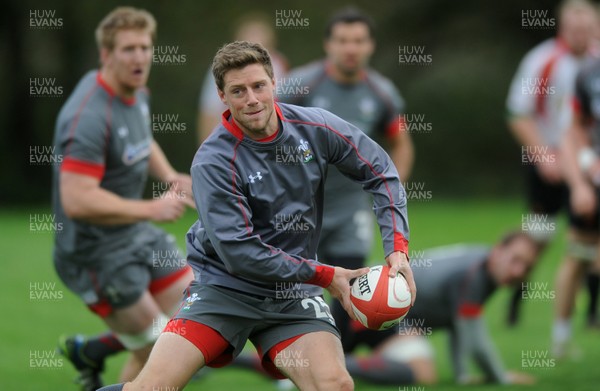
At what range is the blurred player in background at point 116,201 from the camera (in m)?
5.72

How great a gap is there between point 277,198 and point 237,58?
2.16ft

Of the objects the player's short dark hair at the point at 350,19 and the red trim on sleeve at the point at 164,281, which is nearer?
the red trim on sleeve at the point at 164,281

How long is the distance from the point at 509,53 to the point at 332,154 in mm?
18224

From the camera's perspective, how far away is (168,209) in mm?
5574

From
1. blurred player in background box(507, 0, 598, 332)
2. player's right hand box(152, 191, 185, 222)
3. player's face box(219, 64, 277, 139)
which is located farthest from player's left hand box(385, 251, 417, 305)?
blurred player in background box(507, 0, 598, 332)

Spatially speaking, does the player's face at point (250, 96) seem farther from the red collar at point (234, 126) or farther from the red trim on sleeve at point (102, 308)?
the red trim on sleeve at point (102, 308)

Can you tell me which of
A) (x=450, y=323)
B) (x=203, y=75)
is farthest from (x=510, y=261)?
(x=203, y=75)

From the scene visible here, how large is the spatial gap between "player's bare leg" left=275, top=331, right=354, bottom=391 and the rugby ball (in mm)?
206

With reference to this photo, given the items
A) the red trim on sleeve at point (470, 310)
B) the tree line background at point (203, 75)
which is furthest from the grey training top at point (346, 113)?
the tree line background at point (203, 75)

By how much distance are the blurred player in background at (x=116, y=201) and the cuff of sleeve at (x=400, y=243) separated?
1.50 metres

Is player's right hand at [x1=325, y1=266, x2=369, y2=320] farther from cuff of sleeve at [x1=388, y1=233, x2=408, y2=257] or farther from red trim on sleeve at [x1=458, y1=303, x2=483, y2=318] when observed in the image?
red trim on sleeve at [x1=458, y1=303, x2=483, y2=318]

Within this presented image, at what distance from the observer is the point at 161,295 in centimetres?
622

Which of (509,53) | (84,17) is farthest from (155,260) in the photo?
(509,53)

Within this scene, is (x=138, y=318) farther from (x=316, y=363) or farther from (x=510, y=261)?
(x=510, y=261)
